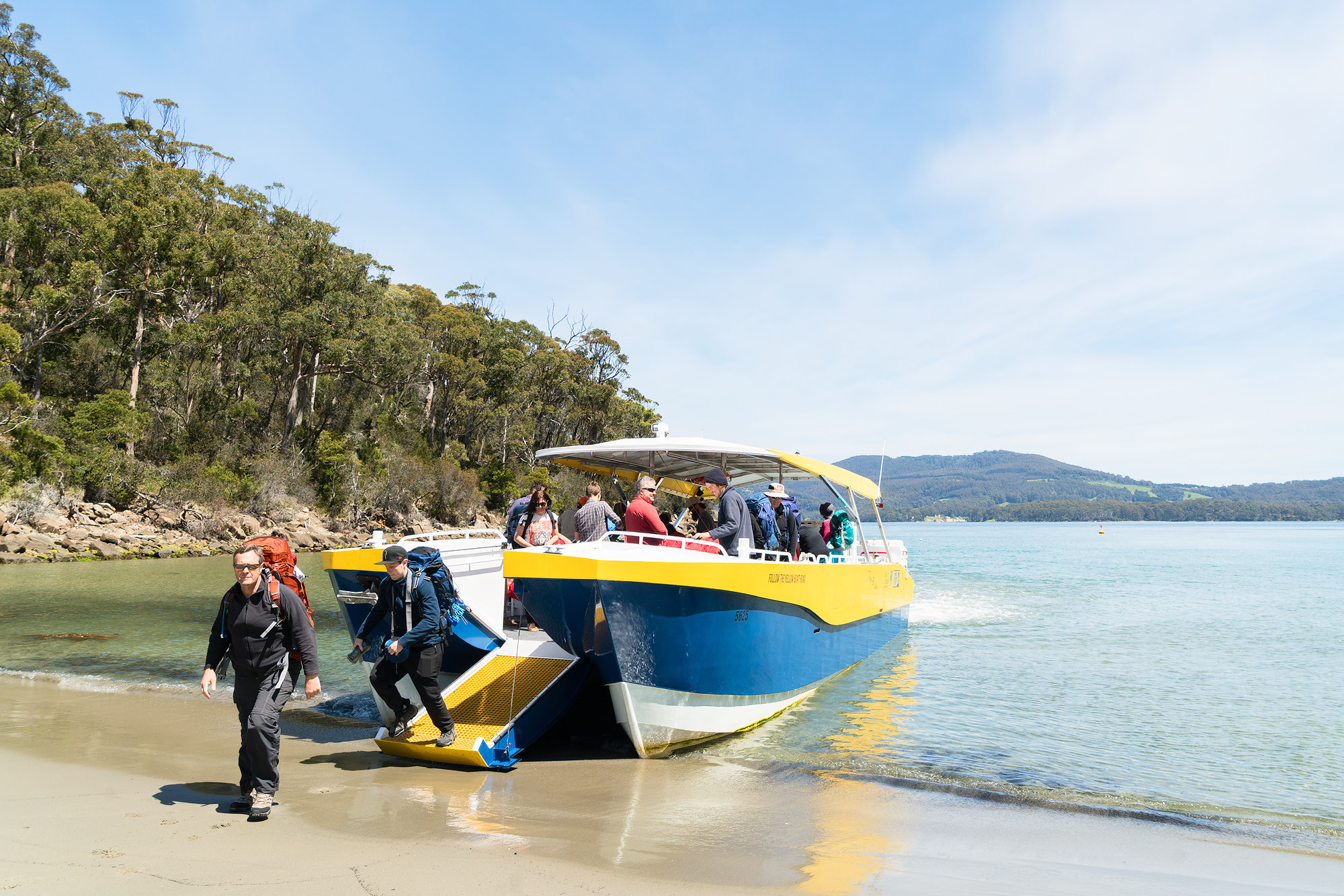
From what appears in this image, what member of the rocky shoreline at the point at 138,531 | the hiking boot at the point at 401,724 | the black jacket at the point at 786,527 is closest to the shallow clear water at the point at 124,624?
the rocky shoreline at the point at 138,531

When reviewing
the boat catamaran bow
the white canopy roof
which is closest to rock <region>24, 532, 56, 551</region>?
the boat catamaran bow

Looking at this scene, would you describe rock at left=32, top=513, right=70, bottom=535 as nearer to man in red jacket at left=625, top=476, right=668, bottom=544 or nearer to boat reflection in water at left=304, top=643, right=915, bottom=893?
boat reflection in water at left=304, top=643, right=915, bottom=893

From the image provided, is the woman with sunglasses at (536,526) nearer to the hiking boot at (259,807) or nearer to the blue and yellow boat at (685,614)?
the blue and yellow boat at (685,614)

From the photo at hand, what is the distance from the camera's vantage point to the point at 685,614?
705 centimetres

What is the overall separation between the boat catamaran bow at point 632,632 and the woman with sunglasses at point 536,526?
407 mm

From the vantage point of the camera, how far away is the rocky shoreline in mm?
27578

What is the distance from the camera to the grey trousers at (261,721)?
5312 millimetres

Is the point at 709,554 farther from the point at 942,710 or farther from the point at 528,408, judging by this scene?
the point at 528,408

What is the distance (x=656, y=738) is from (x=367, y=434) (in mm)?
46063

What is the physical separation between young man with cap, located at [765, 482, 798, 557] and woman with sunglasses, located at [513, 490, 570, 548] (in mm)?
2622

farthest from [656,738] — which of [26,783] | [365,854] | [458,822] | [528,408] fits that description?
[528,408]

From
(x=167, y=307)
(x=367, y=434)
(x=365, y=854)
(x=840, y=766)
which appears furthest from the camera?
(x=367, y=434)

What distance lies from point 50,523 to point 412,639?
99.5ft

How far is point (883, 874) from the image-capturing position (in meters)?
5.11
